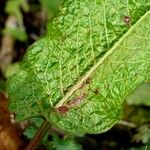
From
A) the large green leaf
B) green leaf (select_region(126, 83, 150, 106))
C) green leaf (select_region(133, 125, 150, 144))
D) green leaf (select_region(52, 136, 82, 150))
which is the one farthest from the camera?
green leaf (select_region(126, 83, 150, 106))

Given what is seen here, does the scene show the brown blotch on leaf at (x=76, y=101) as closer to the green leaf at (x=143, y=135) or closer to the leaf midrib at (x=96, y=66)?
the leaf midrib at (x=96, y=66)

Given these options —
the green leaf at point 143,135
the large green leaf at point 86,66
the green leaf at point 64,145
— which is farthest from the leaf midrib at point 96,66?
Answer: the green leaf at point 143,135

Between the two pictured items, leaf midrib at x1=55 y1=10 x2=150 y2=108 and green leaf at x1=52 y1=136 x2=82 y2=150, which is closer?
leaf midrib at x1=55 y1=10 x2=150 y2=108

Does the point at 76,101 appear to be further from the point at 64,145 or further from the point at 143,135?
the point at 143,135

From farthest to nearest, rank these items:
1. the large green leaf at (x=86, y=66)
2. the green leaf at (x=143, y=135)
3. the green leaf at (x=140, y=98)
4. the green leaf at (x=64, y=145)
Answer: the green leaf at (x=140, y=98) < the green leaf at (x=143, y=135) < the green leaf at (x=64, y=145) < the large green leaf at (x=86, y=66)

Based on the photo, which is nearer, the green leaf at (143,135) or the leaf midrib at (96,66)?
the leaf midrib at (96,66)

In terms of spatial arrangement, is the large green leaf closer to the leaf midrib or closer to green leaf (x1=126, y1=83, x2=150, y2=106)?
the leaf midrib

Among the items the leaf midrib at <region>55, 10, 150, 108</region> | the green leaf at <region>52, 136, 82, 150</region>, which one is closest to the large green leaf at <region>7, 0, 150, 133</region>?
the leaf midrib at <region>55, 10, 150, 108</region>

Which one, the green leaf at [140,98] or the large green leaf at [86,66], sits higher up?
the large green leaf at [86,66]
